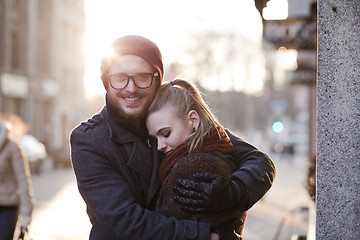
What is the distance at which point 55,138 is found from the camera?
42.1 m

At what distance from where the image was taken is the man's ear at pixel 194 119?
259cm

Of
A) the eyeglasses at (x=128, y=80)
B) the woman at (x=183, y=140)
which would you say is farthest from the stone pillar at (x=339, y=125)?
the eyeglasses at (x=128, y=80)

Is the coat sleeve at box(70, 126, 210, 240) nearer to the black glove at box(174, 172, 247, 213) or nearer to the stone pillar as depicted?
the black glove at box(174, 172, 247, 213)

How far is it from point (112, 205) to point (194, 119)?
0.54m

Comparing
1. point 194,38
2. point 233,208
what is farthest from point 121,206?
point 194,38

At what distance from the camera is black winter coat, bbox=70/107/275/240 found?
7.68ft

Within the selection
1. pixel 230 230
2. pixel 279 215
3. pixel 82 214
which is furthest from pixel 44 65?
pixel 230 230

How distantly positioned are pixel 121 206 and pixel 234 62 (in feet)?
176

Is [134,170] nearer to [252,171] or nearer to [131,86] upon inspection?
[131,86]

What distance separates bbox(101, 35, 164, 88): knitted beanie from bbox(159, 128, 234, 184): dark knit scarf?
1.26 feet

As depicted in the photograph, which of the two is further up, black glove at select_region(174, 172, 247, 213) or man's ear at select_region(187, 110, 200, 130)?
man's ear at select_region(187, 110, 200, 130)

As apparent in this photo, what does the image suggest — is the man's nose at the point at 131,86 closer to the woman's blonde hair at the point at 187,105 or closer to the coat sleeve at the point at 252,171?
the woman's blonde hair at the point at 187,105

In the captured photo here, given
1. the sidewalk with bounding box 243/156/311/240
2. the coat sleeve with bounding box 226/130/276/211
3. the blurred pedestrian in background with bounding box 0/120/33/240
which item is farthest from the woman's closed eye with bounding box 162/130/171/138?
the sidewalk with bounding box 243/156/311/240

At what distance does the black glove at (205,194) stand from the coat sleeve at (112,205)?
0.07 metres
